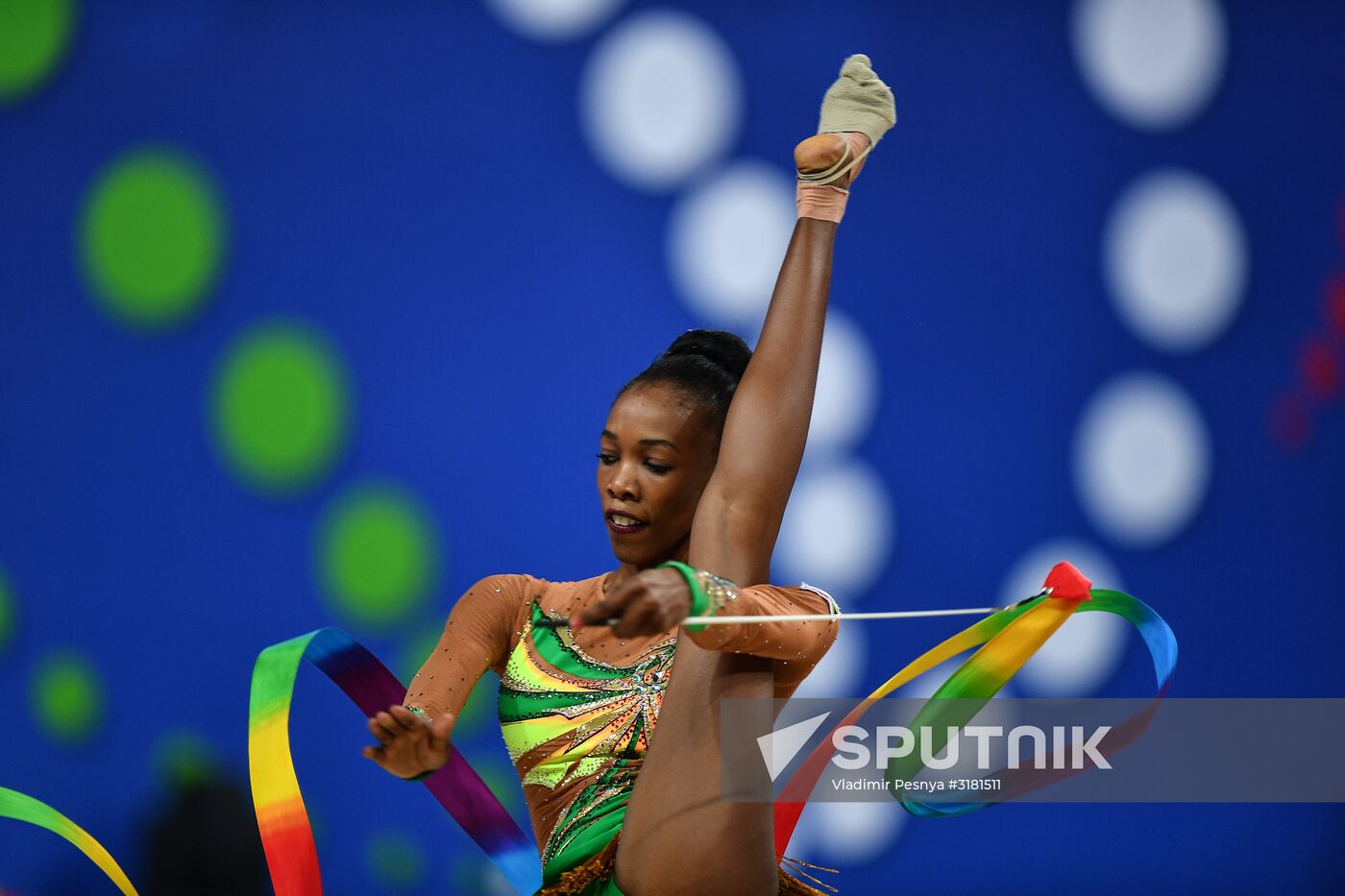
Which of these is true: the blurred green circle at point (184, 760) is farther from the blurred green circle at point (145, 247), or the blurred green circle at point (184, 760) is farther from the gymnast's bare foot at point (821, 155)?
the gymnast's bare foot at point (821, 155)

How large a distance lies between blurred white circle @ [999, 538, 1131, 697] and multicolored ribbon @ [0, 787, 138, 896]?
1.57 metres

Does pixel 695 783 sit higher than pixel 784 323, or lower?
lower

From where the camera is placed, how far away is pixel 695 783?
151 centimetres

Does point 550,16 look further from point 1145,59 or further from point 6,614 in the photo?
point 6,614

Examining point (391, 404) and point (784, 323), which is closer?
point (784, 323)

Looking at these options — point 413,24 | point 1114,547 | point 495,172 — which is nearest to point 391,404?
point 495,172

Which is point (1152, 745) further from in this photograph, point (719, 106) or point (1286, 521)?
point (719, 106)

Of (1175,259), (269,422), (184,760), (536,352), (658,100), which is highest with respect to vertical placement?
(658,100)

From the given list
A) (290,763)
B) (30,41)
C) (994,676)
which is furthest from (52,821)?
(30,41)

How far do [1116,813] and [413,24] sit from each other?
1965 mm

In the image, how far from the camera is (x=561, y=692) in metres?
1.75

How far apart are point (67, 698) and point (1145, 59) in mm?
2272

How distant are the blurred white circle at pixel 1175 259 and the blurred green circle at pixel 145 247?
1.67m

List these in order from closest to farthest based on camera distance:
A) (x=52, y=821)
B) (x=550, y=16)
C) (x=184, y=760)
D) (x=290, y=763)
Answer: (x=290, y=763)
(x=52, y=821)
(x=184, y=760)
(x=550, y=16)
